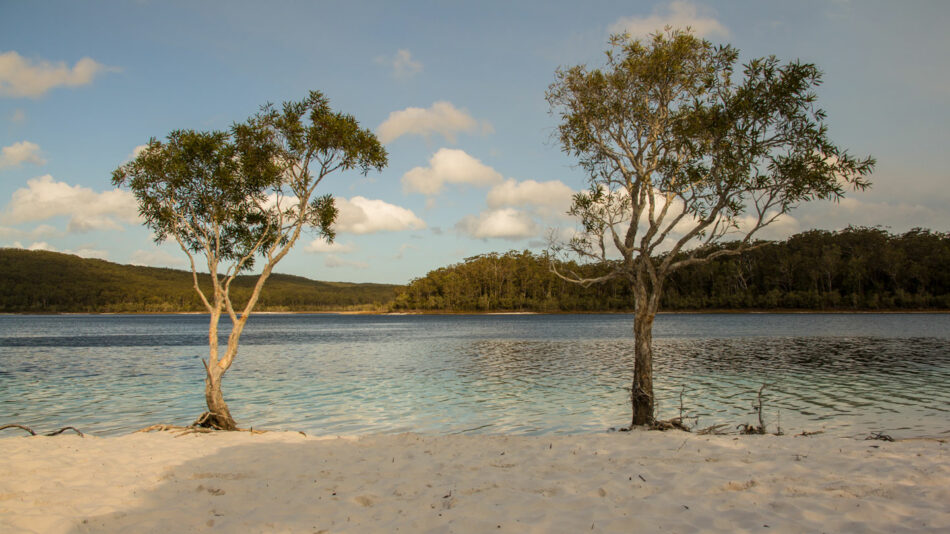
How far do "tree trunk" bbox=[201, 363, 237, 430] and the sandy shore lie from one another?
120 inches

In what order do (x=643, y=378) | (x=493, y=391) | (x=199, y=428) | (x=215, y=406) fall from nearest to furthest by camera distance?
(x=643, y=378) < (x=199, y=428) < (x=215, y=406) < (x=493, y=391)

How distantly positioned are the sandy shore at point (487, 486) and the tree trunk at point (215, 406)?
3.05 m

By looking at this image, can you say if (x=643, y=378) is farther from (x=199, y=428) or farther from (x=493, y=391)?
(x=199, y=428)

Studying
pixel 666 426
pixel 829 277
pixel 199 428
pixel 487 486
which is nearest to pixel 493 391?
pixel 666 426

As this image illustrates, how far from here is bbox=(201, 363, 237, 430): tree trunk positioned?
16.8 metres

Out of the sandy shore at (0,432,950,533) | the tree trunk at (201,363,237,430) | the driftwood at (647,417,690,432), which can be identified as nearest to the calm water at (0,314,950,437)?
the tree trunk at (201,363,237,430)

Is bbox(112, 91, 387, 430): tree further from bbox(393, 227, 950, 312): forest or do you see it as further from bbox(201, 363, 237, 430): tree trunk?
bbox(393, 227, 950, 312): forest

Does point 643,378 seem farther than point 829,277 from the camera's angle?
No

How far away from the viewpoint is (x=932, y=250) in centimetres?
13838

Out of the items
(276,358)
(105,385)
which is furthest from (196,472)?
(276,358)

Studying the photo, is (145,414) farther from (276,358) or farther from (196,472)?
(276,358)

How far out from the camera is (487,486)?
30.8 feet

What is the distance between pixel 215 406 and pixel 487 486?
11380 millimetres

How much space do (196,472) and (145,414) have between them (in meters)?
13.0
